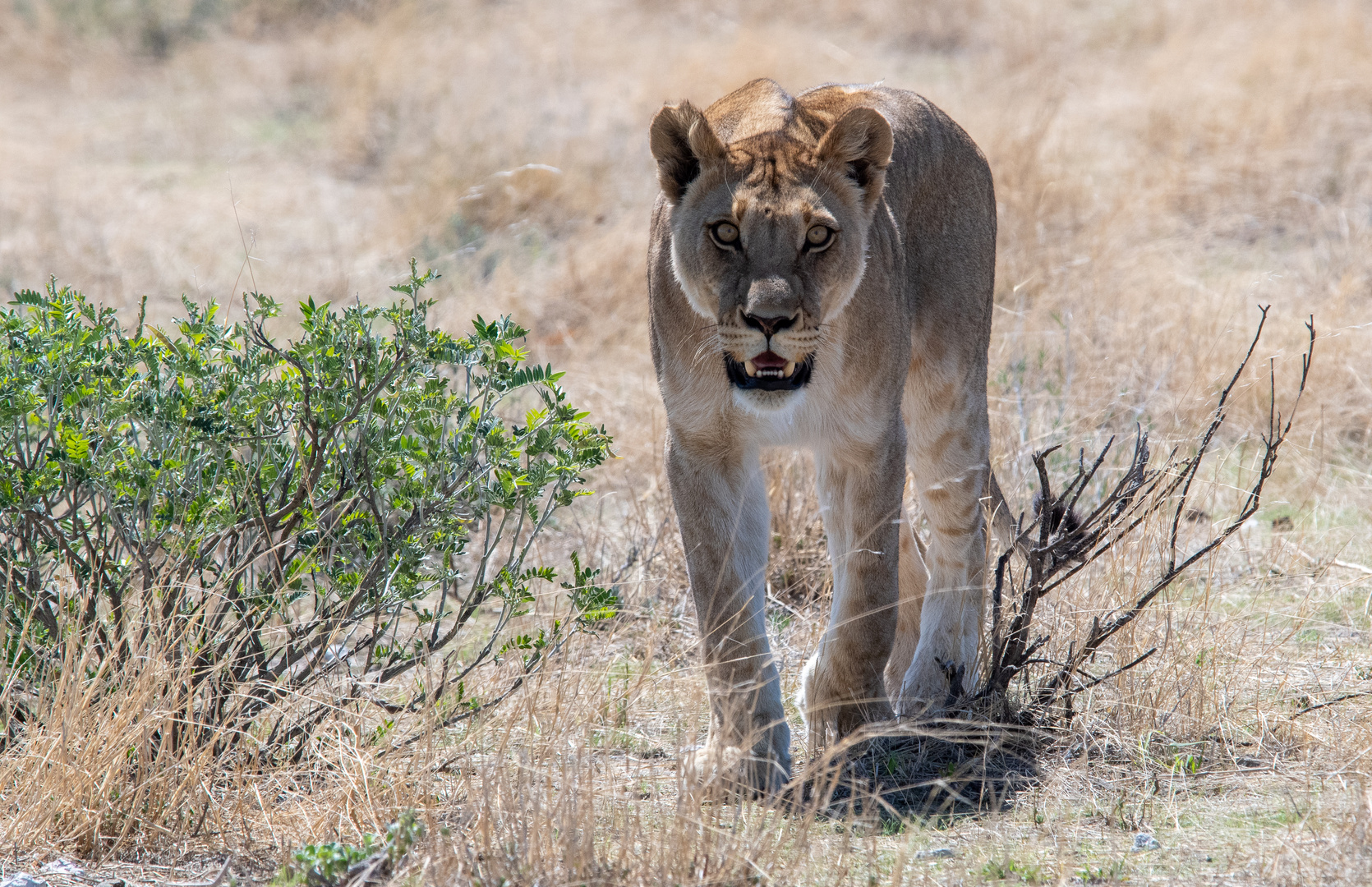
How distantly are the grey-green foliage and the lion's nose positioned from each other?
49 centimetres

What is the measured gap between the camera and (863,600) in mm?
3580

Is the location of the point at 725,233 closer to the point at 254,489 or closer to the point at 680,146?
the point at 680,146

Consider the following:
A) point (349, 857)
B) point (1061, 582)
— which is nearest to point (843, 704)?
point (1061, 582)

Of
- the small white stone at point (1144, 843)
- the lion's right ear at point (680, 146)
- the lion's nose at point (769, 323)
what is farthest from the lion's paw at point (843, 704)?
the lion's right ear at point (680, 146)

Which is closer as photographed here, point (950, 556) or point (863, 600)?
point (863, 600)

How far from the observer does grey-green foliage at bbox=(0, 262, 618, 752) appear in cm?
315

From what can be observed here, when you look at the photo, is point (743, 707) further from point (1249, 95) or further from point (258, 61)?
point (258, 61)

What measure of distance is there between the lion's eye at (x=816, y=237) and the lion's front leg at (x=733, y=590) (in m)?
0.58

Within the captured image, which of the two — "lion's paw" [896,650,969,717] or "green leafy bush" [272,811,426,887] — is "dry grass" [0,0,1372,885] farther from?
"lion's paw" [896,650,969,717]

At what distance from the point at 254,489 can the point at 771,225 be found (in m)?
1.41

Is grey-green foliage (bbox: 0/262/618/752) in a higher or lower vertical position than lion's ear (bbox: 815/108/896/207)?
lower

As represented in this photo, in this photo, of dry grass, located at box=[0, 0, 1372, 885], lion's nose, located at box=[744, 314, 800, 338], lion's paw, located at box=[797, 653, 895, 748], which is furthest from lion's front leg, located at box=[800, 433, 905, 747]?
lion's nose, located at box=[744, 314, 800, 338]

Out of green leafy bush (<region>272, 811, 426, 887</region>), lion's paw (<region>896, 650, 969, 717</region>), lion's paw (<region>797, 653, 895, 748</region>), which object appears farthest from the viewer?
lion's paw (<region>896, 650, 969, 717</region>)

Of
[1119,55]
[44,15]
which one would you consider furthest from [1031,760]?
[44,15]
